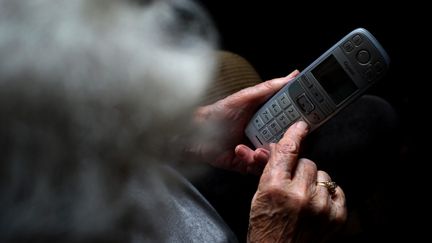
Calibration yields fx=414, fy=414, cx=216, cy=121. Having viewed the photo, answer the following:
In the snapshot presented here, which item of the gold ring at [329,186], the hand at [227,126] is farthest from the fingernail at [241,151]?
the gold ring at [329,186]

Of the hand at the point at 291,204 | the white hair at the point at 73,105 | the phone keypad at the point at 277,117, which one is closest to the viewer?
the white hair at the point at 73,105

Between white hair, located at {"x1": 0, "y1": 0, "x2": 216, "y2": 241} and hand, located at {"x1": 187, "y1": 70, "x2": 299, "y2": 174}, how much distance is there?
0.61ft

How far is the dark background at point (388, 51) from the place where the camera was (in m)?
1.00

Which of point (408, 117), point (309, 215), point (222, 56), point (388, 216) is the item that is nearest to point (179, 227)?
point (309, 215)

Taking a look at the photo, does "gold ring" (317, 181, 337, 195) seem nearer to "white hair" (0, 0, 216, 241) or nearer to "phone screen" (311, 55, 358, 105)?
"phone screen" (311, 55, 358, 105)

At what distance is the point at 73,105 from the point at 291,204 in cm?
30

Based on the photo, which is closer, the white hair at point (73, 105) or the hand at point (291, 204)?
the white hair at point (73, 105)

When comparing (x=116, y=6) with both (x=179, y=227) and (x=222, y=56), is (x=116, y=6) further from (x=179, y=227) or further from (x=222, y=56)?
(x=222, y=56)

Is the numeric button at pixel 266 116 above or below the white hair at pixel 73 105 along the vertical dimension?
below

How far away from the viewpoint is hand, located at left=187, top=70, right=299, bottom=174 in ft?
2.27

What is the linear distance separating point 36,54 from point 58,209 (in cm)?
16

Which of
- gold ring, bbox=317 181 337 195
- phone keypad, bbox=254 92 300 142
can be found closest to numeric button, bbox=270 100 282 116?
phone keypad, bbox=254 92 300 142

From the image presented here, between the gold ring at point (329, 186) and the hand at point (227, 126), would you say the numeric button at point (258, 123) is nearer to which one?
the hand at point (227, 126)

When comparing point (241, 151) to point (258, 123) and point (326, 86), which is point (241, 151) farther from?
point (326, 86)
